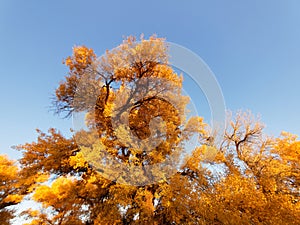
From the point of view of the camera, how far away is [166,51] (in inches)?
419

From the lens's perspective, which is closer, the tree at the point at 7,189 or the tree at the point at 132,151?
the tree at the point at 132,151

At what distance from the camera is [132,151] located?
892cm

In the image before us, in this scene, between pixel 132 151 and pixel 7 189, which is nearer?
pixel 132 151

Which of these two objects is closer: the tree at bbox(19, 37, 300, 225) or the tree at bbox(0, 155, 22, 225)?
the tree at bbox(19, 37, 300, 225)

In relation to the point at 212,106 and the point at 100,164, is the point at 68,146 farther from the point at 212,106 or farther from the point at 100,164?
the point at 212,106

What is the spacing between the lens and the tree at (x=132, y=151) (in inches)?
312

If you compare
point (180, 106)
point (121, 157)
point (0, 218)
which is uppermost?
point (180, 106)

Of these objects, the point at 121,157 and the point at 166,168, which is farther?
the point at 121,157

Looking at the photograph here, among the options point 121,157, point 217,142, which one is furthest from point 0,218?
point 217,142

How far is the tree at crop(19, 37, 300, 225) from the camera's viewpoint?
7918 mm

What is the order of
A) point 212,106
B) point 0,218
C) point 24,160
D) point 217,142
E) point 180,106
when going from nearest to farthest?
point 24,160 < point 212,106 < point 180,106 < point 217,142 < point 0,218

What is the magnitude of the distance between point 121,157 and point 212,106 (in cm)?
612

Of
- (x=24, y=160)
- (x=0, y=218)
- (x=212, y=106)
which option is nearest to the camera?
(x=24, y=160)

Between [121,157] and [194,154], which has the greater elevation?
[194,154]
